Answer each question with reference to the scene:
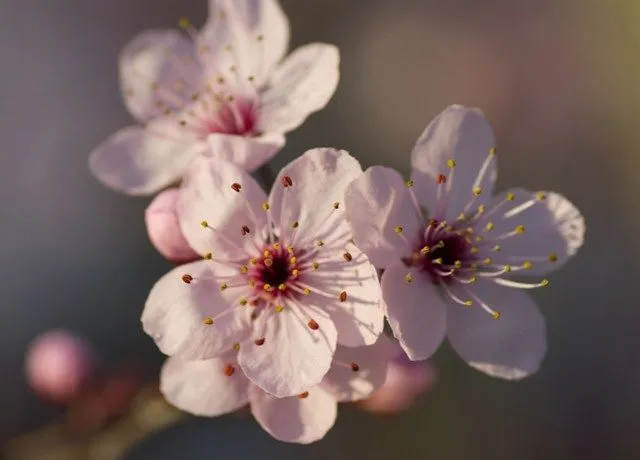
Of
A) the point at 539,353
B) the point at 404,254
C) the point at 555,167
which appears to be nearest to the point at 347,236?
the point at 404,254

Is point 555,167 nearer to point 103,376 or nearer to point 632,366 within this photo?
point 632,366

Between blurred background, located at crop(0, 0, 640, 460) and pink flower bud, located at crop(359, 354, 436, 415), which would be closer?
pink flower bud, located at crop(359, 354, 436, 415)

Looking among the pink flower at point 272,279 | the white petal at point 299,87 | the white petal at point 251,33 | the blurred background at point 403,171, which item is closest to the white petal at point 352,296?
the pink flower at point 272,279

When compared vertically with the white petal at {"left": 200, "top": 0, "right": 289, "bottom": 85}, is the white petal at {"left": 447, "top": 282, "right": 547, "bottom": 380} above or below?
below

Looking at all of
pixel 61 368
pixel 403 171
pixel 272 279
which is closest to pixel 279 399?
pixel 272 279

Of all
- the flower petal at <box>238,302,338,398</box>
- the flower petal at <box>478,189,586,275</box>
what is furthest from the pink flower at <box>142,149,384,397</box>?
the flower petal at <box>478,189,586,275</box>

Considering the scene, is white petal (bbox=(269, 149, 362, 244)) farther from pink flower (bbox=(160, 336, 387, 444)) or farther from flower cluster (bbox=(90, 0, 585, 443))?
pink flower (bbox=(160, 336, 387, 444))
